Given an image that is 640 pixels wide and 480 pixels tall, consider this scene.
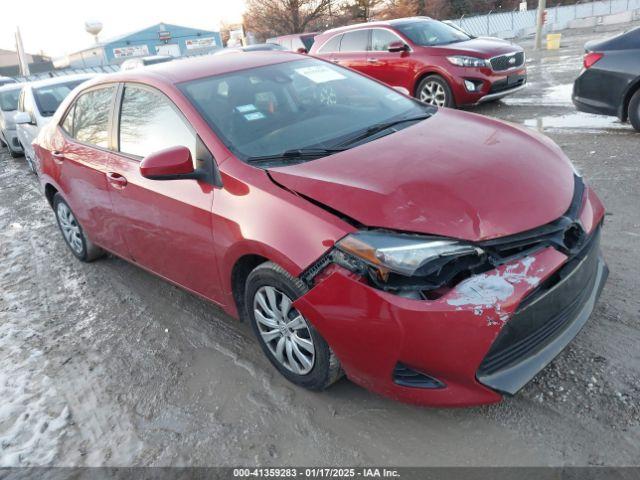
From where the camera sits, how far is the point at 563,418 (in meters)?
2.38

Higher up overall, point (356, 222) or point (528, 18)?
point (356, 222)

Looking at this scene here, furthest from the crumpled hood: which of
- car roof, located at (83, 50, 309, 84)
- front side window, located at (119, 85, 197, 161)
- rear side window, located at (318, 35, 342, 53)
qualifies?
rear side window, located at (318, 35, 342, 53)

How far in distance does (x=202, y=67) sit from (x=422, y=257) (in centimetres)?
228

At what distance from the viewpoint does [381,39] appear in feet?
31.7

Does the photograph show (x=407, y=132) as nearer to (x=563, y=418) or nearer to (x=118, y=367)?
(x=563, y=418)

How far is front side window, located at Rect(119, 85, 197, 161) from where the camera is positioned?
315 centimetres

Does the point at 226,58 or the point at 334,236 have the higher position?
the point at 226,58

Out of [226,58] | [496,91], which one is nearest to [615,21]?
[496,91]

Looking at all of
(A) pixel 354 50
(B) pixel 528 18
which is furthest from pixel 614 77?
(B) pixel 528 18

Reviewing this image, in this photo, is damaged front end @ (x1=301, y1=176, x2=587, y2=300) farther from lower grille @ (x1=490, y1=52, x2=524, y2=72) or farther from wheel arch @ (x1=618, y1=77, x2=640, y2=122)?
lower grille @ (x1=490, y1=52, x2=524, y2=72)

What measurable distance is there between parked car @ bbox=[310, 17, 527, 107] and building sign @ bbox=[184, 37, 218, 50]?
122 ft

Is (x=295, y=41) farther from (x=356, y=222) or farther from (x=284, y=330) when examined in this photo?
(x=356, y=222)

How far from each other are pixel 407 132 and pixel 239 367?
5.65ft

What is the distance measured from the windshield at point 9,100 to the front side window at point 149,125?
31.7 ft
